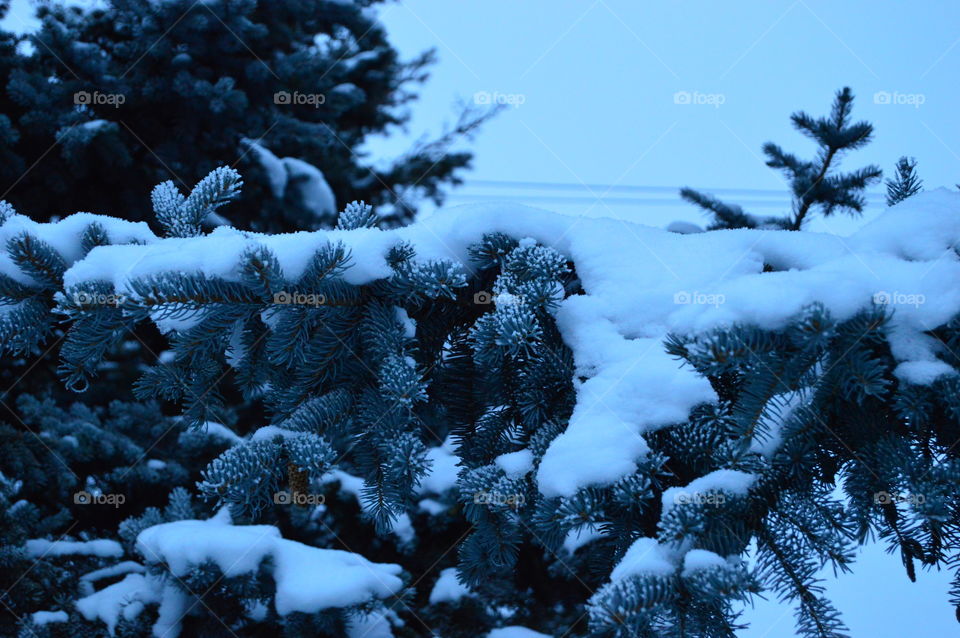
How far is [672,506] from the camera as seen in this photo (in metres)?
0.99

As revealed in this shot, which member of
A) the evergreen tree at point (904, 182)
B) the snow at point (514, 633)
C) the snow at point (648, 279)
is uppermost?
the evergreen tree at point (904, 182)

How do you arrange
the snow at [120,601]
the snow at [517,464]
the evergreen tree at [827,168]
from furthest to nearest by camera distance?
1. the snow at [120,601]
2. the evergreen tree at [827,168]
3. the snow at [517,464]

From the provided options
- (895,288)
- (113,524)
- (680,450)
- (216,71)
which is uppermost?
(216,71)

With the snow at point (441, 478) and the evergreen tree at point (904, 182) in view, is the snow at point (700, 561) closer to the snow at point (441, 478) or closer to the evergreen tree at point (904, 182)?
the evergreen tree at point (904, 182)

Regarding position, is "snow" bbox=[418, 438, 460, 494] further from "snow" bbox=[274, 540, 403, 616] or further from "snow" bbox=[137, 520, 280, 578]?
"snow" bbox=[137, 520, 280, 578]

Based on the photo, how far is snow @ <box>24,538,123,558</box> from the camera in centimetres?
313

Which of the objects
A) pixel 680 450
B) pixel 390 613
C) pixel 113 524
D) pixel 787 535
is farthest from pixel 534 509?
pixel 113 524

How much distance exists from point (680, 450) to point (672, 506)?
18 cm

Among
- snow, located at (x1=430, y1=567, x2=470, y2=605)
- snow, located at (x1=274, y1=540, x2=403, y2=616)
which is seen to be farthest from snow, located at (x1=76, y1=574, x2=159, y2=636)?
snow, located at (x1=430, y1=567, x2=470, y2=605)

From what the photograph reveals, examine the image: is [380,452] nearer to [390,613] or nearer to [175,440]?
[390,613]

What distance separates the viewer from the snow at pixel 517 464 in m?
1.21

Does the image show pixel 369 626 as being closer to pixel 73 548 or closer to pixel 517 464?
pixel 73 548

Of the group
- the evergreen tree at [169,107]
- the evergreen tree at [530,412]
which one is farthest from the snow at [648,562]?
the evergreen tree at [169,107]

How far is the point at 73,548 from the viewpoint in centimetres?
328
